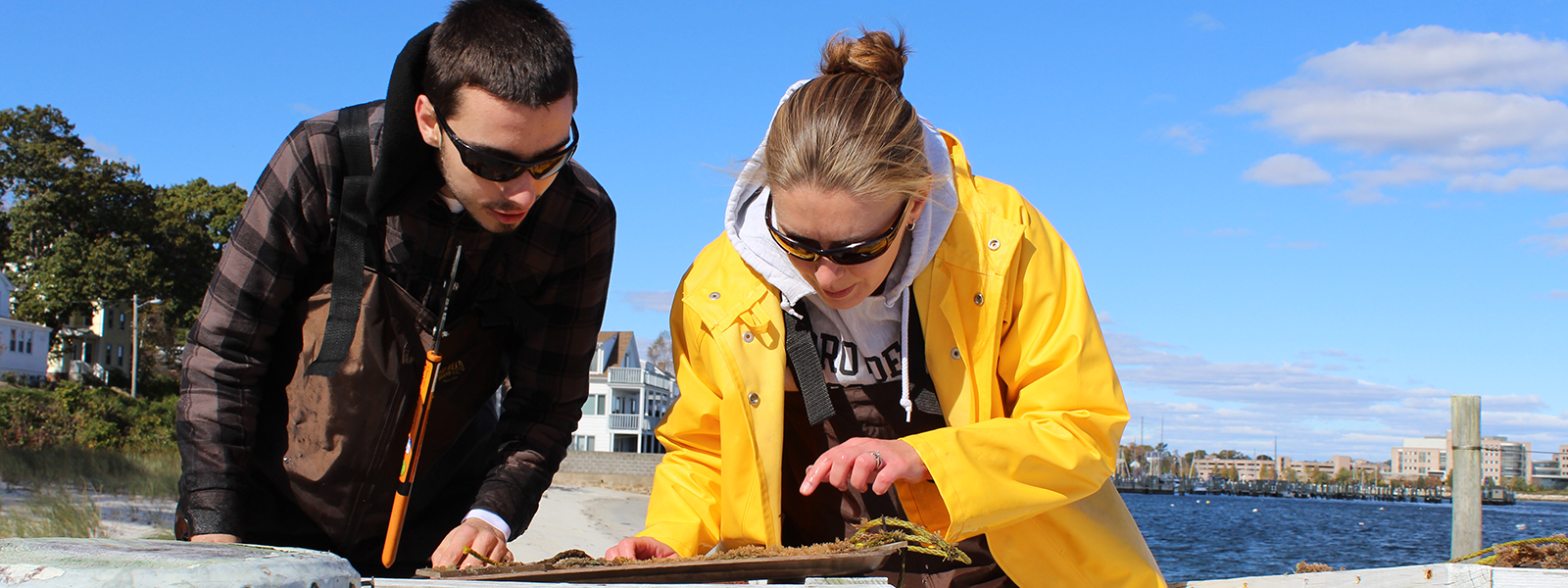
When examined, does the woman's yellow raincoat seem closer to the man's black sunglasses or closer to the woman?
the woman

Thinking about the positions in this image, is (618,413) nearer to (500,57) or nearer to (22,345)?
(22,345)

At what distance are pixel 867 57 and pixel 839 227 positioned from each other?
568 millimetres

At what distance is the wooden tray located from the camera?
1759mm

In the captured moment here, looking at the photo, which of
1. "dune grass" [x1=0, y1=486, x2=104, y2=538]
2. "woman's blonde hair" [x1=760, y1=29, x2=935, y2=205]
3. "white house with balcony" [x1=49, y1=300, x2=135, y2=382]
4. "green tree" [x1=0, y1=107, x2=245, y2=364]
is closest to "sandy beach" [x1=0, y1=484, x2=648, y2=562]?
"dune grass" [x1=0, y1=486, x2=104, y2=538]

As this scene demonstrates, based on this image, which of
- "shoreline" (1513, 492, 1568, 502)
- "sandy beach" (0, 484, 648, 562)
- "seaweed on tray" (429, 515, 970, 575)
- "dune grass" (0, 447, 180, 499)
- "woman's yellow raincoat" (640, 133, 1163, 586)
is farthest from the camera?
"shoreline" (1513, 492, 1568, 502)

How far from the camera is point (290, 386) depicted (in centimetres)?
292

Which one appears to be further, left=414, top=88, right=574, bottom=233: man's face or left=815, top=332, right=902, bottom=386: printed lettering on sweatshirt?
left=815, top=332, right=902, bottom=386: printed lettering on sweatshirt

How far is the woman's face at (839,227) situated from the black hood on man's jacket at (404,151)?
97cm

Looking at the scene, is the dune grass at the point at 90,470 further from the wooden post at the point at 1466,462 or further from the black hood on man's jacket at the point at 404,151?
the wooden post at the point at 1466,462

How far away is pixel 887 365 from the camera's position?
2848 millimetres

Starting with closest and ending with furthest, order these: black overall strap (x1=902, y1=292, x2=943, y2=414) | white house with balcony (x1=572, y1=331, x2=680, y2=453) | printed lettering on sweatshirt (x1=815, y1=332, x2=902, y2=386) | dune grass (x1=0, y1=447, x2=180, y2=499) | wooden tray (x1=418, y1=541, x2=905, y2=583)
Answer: wooden tray (x1=418, y1=541, x2=905, y2=583) → black overall strap (x1=902, y1=292, x2=943, y2=414) → printed lettering on sweatshirt (x1=815, y1=332, x2=902, y2=386) → dune grass (x1=0, y1=447, x2=180, y2=499) → white house with balcony (x1=572, y1=331, x2=680, y2=453)

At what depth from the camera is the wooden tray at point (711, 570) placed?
1759mm

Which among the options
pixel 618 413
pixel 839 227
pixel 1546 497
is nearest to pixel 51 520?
pixel 839 227

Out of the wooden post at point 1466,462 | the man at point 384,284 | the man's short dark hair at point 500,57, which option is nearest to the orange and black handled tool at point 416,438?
the man at point 384,284
